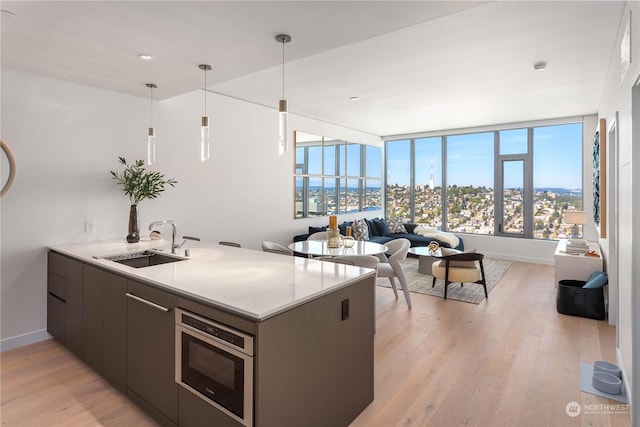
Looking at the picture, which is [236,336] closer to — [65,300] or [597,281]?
[65,300]

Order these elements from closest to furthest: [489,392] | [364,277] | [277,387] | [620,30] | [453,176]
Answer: [277,387] < [364,277] < [489,392] < [620,30] < [453,176]

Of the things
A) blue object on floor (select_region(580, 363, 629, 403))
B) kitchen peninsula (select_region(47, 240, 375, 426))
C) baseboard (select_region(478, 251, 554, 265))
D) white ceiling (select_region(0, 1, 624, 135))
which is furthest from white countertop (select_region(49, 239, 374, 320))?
baseboard (select_region(478, 251, 554, 265))

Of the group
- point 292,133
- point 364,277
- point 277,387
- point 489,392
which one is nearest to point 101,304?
point 277,387

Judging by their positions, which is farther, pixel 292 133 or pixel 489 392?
pixel 292 133

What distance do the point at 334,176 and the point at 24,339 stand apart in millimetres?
5253

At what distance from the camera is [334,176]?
23.5 ft


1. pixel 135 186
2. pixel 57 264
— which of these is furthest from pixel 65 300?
pixel 135 186

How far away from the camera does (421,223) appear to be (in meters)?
8.47

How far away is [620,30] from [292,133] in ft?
14.3

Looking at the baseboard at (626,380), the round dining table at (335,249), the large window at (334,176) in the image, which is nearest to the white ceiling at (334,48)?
the large window at (334,176)

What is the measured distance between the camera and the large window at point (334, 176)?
21.0 feet

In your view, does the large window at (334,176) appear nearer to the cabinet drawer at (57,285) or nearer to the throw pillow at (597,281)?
the cabinet drawer at (57,285)

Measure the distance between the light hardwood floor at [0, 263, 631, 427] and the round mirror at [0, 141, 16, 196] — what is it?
143 centimetres

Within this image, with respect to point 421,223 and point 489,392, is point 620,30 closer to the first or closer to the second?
point 489,392
